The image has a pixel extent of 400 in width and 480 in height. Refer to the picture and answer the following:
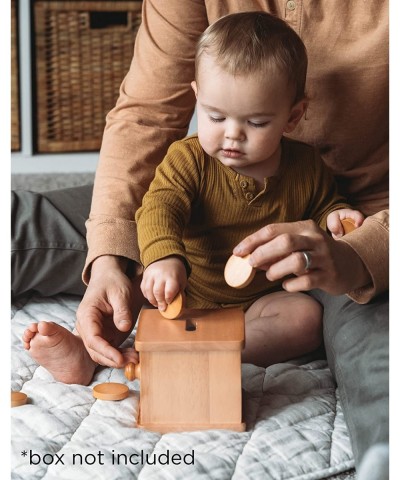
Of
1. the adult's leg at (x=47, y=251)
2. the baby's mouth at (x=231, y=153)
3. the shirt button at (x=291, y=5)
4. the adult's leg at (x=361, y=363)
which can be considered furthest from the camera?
the adult's leg at (x=47, y=251)

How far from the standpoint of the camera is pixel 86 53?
262cm

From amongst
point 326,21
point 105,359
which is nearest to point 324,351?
point 105,359

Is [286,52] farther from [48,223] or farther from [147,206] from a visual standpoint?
[48,223]

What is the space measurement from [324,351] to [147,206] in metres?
0.33

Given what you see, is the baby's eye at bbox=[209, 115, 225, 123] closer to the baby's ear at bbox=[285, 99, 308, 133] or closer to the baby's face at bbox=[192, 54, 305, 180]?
the baby's face at bbox=[192, 54, 305, 180]

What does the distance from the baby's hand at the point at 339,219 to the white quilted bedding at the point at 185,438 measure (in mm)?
191

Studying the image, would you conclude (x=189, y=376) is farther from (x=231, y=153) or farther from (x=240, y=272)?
(x=231, y=153)

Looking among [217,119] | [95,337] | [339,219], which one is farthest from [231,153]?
[95,337]

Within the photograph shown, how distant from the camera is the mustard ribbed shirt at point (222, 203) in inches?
42.9

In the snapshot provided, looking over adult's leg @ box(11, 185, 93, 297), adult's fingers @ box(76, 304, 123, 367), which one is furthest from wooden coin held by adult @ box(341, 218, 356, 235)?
adult's leg @ box(11, 185, 93, 297)

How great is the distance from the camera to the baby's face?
1002mm

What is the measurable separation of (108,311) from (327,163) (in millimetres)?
415

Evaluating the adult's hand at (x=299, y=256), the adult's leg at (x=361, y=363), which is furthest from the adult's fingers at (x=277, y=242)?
the adult's leg at (x=361, y=363)

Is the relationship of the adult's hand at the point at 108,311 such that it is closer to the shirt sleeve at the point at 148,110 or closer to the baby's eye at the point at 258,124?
the shirt sleeve at the point at 148,110
